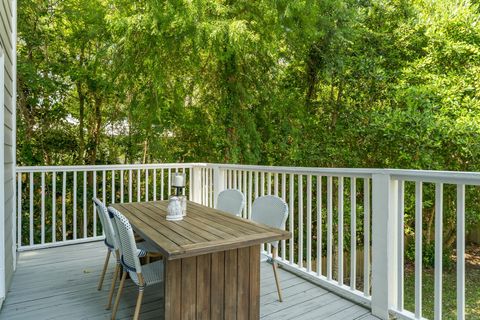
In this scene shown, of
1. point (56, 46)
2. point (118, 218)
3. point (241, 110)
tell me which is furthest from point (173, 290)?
point (56, 46)

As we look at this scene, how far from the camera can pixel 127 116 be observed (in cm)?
666

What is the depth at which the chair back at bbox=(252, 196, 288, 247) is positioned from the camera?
282 cm

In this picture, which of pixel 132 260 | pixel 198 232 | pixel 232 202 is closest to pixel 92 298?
pixel 132 260

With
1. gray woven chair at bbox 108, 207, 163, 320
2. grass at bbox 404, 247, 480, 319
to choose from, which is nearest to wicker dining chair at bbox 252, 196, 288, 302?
gray woven chair at bbox 108, 207, 163, 320

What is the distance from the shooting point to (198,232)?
2.34 metres

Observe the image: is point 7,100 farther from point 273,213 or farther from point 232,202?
point 273,213

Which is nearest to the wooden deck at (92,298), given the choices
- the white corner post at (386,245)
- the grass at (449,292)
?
the white corner post at (386,245)

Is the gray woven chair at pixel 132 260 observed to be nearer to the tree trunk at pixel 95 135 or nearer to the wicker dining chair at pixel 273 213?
the wicker dining chair at pixel 273 213

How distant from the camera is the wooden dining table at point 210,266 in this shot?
2.09m

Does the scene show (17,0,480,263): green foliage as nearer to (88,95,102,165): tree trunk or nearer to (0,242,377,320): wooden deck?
(88,95,102,165): tree trunk

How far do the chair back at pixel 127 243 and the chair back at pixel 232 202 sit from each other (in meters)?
1.29

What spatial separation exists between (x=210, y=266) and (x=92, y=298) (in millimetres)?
1345

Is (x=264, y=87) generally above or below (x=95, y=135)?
above

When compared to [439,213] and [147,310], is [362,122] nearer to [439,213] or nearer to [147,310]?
[439,213]
